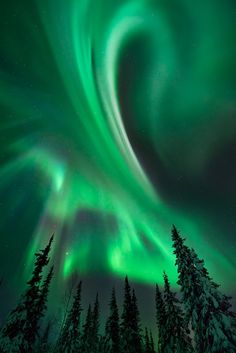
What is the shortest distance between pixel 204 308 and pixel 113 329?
73.4ft

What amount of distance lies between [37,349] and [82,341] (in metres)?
21.4

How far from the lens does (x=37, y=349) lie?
5391 cm

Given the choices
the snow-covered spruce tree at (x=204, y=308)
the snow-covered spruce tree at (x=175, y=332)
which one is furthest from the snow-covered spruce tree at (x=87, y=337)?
the snow-covered spruce tree at (x=204, y=308)

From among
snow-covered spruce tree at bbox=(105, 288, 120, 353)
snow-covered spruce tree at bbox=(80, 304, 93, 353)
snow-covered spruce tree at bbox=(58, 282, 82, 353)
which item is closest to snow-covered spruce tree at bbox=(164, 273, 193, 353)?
snow-covered spruce tree at bbox=(105, 288, 120, 353)

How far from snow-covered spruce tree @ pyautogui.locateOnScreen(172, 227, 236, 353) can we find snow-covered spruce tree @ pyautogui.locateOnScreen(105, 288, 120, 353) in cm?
1897

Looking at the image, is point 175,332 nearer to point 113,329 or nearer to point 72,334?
point 113,329

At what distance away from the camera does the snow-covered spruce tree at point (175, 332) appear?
1105 inches

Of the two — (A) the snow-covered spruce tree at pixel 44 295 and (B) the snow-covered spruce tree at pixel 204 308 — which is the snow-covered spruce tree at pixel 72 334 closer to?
(A) the snow-covered spruce tree at pixel 44 295

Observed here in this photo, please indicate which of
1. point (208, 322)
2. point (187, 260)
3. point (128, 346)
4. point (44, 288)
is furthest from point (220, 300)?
point (44, 288)

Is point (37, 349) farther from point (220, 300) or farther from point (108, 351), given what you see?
point (220, 300)

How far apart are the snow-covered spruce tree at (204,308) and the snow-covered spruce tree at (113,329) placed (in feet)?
62.3

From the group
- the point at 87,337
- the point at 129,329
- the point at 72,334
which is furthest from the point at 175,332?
the point at 87,337

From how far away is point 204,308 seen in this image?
1853cm

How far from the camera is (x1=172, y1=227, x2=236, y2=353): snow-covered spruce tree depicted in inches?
671
